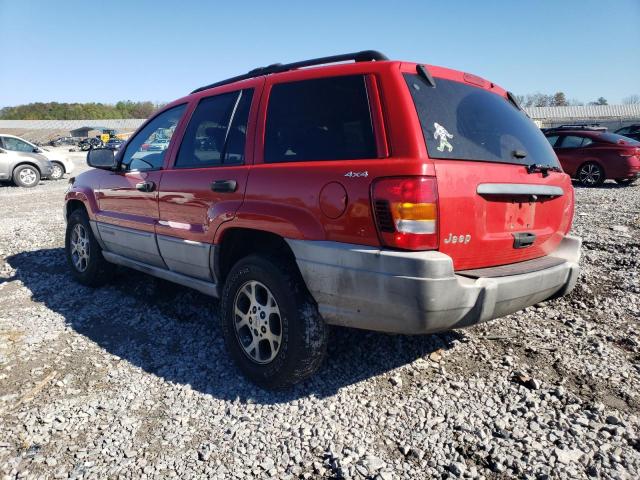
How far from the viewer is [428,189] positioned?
228cm

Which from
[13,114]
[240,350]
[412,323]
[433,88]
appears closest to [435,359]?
[412,323]

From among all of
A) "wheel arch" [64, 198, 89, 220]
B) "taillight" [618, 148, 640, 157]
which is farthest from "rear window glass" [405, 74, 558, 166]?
"taillight" [618, 148, 640, 157]

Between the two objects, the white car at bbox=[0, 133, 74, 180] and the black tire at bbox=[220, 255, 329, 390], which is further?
the white car at bbox=[0, 133, 74, 180]

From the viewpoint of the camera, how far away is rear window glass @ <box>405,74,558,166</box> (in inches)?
97.3

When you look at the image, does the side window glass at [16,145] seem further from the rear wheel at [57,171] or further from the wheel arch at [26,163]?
the rear wheel at [57,171]

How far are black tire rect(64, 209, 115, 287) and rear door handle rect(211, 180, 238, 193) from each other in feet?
7.87

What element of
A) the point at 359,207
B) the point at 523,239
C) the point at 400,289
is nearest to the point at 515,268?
the point at 523,239

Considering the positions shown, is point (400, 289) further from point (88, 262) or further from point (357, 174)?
point (88, 262)

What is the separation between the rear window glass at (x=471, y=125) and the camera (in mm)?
2471

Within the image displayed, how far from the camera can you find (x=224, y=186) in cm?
309

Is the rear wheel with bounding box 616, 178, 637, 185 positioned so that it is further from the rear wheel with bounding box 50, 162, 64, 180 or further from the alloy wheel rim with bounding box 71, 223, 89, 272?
the rear wheel with bounding box 50, 162, 64, 180

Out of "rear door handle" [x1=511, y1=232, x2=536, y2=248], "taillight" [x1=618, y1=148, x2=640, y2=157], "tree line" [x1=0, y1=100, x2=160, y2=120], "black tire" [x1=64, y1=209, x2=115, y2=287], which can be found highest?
"tree line" [x1=0, y1=100, x2=160, y2=120]

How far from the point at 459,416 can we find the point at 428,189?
4.37ft

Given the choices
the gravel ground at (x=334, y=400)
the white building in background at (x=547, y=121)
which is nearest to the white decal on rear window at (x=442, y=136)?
the gravel ground at (x=334, y=400)
